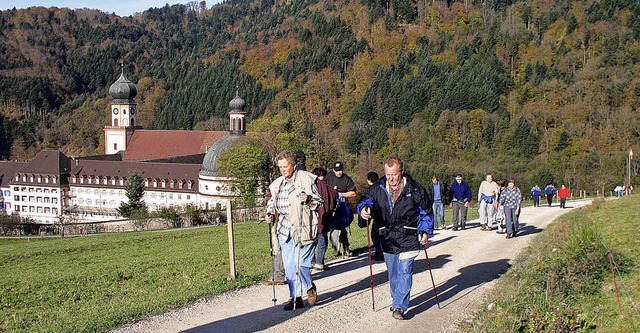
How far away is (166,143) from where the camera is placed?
4053 inches

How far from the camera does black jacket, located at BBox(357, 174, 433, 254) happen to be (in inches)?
360

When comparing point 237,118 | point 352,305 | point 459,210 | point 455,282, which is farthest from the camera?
point 237,118

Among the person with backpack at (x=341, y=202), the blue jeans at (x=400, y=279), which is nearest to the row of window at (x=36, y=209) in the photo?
the person with backpack at (x=341, y=202)

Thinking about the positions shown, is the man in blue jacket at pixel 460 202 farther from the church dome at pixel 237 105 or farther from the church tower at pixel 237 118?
the church dome at pixel 237 105

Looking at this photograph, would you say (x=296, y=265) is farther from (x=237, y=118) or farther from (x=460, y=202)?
(x=237, y=118)

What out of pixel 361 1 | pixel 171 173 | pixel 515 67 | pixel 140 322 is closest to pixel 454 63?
pixel 515 67

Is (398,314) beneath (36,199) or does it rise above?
above

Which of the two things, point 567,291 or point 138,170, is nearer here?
point 567,291

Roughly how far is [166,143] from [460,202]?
8717cm

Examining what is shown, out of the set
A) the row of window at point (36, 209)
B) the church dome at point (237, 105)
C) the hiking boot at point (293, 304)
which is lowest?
the row of window at point (36, 209)

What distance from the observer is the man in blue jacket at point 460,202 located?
19.7m

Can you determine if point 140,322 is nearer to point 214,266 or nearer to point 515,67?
point 214,266

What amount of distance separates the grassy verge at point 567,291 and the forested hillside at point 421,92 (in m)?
45.1

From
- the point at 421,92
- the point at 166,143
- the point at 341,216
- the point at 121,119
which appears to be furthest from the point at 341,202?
the point at 421,92
